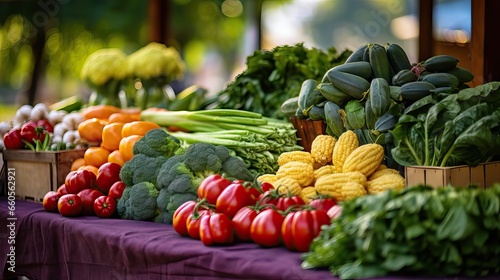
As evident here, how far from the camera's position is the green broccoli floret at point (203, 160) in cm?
362

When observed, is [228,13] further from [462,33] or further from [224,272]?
[224,272]

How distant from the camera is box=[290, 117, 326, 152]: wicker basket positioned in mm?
4020

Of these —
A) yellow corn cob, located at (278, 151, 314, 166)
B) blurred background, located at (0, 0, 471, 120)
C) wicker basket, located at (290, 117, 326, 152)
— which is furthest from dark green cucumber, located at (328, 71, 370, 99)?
blurred background, located at (0, 0, 471, 120)

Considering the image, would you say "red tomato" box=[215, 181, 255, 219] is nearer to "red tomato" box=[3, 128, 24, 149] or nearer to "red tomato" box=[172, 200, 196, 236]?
"red tomato" box=[172, 200, 196, 236]

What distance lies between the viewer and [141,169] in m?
3.76

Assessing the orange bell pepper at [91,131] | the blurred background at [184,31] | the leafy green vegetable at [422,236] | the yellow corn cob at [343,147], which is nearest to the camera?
the leafy green vegetable at [422,236]

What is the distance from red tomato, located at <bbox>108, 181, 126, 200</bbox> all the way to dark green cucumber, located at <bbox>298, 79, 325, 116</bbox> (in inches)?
45.7

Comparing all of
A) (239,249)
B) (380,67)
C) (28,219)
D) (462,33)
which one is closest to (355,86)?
(380,67)

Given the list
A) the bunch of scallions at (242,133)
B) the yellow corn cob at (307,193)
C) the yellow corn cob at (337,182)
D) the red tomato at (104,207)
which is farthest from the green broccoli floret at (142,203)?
the yellow corn cob at (337,182)

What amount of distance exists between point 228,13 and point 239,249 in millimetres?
10387

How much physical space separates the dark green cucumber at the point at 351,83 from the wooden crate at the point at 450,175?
693mm

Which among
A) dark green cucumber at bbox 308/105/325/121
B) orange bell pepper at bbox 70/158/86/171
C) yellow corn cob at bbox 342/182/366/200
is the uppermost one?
dark green cucumber at bbox 308/105/325/121

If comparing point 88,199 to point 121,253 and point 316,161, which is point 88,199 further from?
point 316,161

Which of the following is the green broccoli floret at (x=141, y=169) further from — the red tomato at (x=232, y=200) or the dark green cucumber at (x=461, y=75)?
the dark green cucumber at (x=461, y=75)
